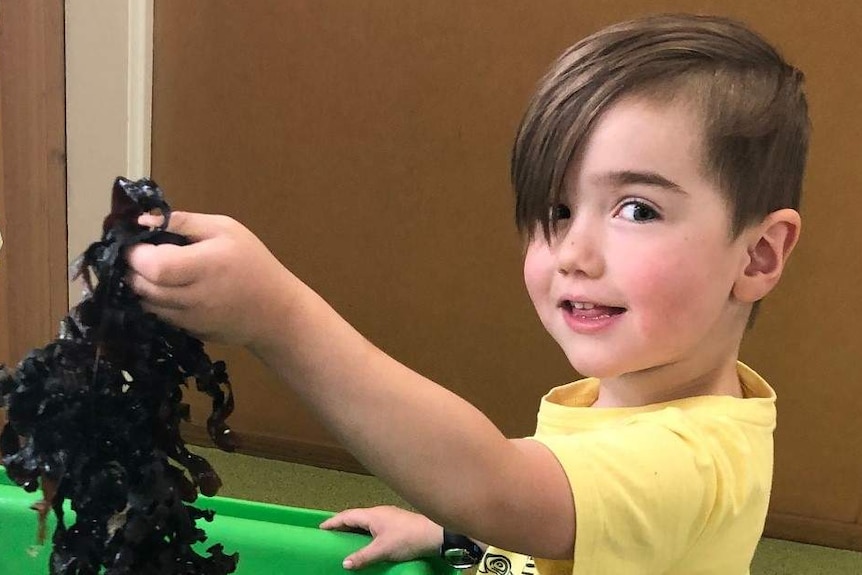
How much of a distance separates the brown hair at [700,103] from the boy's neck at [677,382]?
0.09m

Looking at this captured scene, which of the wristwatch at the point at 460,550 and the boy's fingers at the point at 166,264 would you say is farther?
the wristwatch at the point at 460,550

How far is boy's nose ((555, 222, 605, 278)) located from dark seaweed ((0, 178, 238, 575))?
0.68ft

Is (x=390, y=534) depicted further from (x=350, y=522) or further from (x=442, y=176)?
(x=442, y=176)

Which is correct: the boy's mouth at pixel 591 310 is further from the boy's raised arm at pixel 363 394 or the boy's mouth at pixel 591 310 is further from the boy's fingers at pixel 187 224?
the boy's fingers at pixel 187 224

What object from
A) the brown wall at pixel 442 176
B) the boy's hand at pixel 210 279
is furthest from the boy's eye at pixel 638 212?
the brown wall at pixel 442 176

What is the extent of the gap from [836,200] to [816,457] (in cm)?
36

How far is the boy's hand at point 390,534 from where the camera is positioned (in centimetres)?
60

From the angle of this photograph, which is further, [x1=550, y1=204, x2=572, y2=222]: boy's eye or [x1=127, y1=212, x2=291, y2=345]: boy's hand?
[x1=550, y1=204, x2=572, y2=222]: boy's eye

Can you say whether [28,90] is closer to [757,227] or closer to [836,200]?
[757,227]

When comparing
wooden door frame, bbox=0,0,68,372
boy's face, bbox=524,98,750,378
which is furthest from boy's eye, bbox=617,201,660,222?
wooden door frame, bbox=0,0,68,372

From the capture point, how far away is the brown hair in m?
0.48

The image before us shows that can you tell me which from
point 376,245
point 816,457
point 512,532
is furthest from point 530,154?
point 816,457

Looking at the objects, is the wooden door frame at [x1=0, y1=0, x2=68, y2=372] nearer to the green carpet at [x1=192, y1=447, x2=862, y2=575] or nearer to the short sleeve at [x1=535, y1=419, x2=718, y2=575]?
the green carpet at [x1=192, y1=447, x2=862, y2=575]

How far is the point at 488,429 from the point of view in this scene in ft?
1.29
